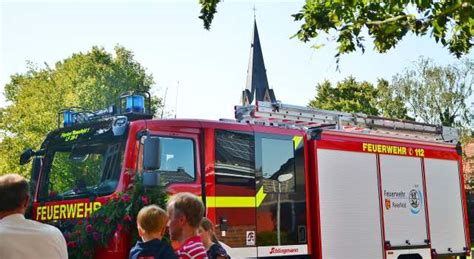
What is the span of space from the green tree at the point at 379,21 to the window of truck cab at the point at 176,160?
1.42 m

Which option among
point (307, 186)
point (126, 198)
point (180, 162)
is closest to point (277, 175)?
point (307, 186)

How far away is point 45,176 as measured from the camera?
25.5 feet

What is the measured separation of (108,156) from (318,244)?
3284mm

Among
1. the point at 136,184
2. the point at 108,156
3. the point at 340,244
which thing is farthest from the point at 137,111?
the point at 340,244

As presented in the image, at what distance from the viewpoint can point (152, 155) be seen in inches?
255

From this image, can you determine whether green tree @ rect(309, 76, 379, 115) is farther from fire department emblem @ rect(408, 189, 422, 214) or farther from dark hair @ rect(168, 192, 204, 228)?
dark hair @ rect(168, 192, 204, 228)

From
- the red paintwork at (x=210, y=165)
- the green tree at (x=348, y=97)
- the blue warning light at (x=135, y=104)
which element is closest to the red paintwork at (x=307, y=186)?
the red paintwork at (x=210, y=165)

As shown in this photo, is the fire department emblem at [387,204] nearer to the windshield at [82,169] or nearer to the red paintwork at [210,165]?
the red paintwork at [210,165]

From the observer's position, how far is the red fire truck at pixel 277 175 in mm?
6934

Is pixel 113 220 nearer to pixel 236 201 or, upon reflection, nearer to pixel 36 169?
pixel 236 201

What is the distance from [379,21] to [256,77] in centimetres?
5072

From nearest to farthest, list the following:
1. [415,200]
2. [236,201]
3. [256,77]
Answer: [236,201]
[415,200]
[256,77]

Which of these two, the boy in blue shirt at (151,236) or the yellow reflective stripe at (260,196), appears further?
the yellow reflective stripe at (260,196)

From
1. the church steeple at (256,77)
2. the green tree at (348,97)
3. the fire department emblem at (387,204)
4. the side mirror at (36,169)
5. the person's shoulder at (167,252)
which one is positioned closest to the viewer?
the person's shoulder at (167,252)
